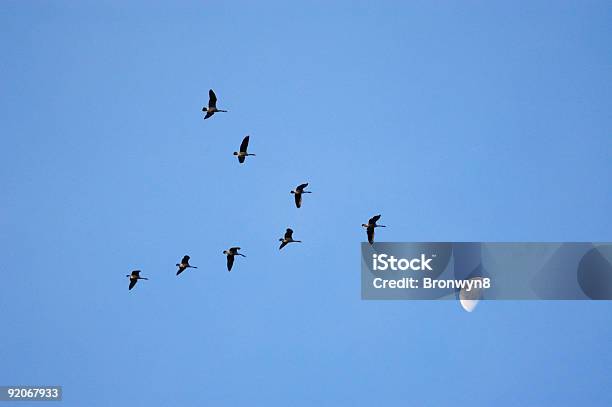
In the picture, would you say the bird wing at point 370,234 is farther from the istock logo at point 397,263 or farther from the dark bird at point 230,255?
the dark bird at point 230,255

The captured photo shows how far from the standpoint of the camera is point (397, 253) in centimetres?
9450

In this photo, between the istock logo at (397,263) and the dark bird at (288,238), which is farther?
the istock logo at (397,263)

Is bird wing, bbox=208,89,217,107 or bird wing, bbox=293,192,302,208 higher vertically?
bird wing, bbox=208,89,217,107

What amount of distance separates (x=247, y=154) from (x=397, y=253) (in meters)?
10.4

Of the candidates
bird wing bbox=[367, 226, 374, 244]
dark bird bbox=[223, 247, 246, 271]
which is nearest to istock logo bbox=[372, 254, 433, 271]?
bird wing bbox=[367, 226, 374, 244]

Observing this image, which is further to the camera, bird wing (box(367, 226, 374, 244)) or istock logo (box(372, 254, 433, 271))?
istock logo (box(372, 254, 433, 271))

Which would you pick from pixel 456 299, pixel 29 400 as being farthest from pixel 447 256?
pixel 29 400

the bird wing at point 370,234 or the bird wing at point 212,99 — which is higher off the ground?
the bird wing at point 212,99

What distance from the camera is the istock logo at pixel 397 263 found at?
9419 cm
